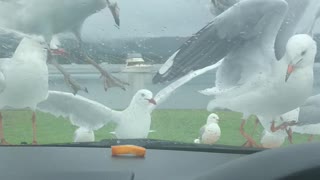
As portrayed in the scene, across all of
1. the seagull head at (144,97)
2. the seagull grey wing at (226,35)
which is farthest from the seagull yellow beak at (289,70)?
the seagull head at (144,97)

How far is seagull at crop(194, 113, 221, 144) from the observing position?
409 cm

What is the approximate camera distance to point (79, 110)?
4293 mm

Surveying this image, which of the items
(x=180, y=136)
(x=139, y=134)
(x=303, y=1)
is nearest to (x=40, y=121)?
(x=139, y=134)

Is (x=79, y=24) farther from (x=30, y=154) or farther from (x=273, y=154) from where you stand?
(x=273, y=154)

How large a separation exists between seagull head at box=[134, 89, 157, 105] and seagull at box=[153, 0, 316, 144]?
3.5 inches

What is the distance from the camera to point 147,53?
4.08 m

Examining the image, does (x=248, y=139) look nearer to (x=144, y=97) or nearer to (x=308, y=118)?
(x=308, y=118)

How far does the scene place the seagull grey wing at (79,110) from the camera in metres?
4.23

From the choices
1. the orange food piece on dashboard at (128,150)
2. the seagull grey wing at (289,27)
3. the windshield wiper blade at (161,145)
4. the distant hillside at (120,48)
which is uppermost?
the seagull grey wing at (289,27)

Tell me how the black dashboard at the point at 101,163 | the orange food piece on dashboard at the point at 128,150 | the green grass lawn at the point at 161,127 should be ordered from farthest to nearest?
the green grass lawn at the point at 161,127
the orange food piece on dashboard at the point at 128,150
the black dashboard at the point at 101,163

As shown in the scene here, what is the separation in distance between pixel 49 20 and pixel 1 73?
1.50 ft

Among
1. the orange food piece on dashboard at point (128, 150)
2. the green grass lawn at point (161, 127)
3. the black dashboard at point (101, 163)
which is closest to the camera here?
the black dashboard at point (101, 163)

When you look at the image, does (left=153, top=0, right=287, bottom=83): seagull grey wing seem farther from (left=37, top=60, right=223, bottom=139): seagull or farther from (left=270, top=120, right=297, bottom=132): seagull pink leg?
(left=270, top=120, right=297, bottom=132): seagull pink leg

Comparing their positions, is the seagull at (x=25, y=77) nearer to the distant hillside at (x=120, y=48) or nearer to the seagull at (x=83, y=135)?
the distant hillside at (x=120, y=48)
